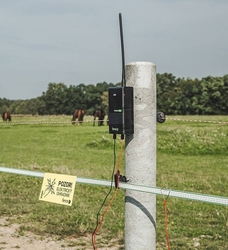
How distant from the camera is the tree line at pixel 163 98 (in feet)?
235

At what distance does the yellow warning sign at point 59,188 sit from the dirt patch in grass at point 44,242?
4.20 feet

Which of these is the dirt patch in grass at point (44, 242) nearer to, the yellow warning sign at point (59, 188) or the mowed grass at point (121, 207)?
the mowed grass at point (121, 207)

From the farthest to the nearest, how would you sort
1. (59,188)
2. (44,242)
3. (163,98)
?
(163,98)
(44,242)
(59,188)

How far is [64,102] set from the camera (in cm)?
9794

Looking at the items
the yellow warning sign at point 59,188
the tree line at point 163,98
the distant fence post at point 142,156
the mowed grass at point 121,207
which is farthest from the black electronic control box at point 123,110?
the tree line at point 163,98

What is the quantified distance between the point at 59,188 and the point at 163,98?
79.3m

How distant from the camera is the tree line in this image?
7150cm

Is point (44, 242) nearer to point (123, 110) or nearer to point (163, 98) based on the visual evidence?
point (123, 110)

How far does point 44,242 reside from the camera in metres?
4.53

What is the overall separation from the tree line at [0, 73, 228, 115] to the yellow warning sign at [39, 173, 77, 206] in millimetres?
67068

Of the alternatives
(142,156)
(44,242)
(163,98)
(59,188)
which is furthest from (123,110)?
(163,98)

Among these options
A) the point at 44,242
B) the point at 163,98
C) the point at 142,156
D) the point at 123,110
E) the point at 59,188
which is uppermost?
the point at 163,98

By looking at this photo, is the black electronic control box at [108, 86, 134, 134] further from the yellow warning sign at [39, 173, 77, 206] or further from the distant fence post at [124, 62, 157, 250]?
the yellow warning sign at [39, 173, 77, 206]

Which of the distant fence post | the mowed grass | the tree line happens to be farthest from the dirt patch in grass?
the tree line
